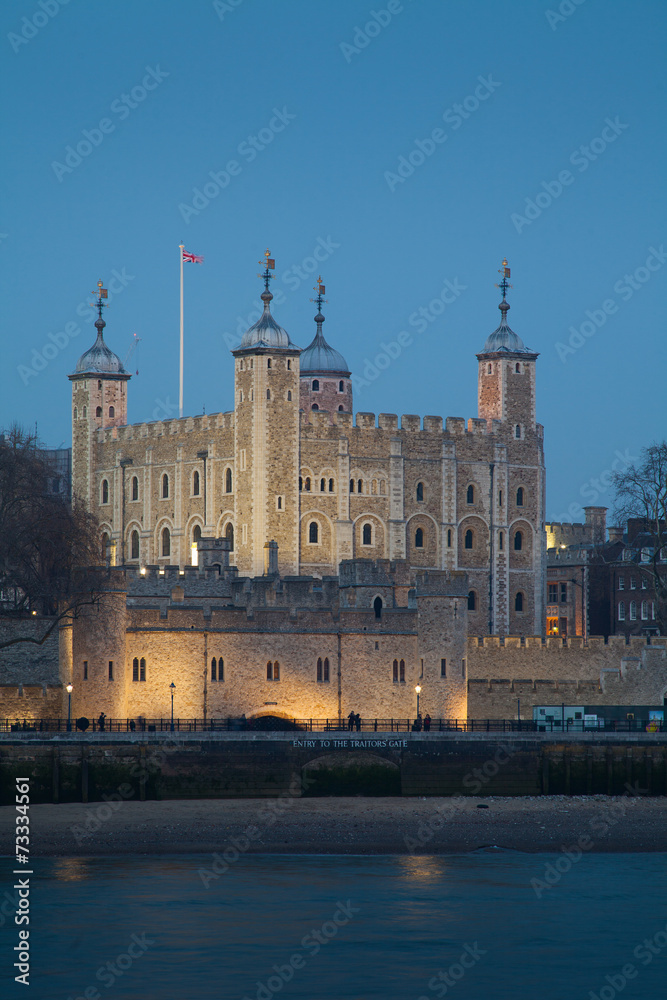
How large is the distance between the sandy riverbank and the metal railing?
491cm

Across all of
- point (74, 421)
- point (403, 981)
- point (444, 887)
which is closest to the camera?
point (403, 981)

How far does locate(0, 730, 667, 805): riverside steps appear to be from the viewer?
5175 cm

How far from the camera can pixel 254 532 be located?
8312 cm

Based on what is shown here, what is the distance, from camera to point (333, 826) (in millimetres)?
49594

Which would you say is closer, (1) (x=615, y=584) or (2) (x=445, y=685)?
(2) (x=445, y=685)

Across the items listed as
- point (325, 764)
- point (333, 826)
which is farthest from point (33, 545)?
point (333, 826)

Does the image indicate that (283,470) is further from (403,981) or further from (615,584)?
(403,981)

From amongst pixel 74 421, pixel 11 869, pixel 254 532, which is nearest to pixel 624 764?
pixel 11 869

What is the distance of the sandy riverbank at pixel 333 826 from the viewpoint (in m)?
47.7

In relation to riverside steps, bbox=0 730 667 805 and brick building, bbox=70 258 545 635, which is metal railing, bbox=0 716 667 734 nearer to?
riverside steps, bbox=0 730 667 805

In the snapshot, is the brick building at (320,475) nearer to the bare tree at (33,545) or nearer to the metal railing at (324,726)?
the bare tree at (33,545)

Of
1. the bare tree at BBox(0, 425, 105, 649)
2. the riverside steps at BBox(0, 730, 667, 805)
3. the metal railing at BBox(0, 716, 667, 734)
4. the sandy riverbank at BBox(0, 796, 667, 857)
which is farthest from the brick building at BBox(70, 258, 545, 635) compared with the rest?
the sandy riverbank at BBox(0, 796, 667, 857)

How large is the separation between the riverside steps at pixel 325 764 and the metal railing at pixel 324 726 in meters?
2.36

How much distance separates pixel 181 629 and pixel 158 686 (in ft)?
6.31
